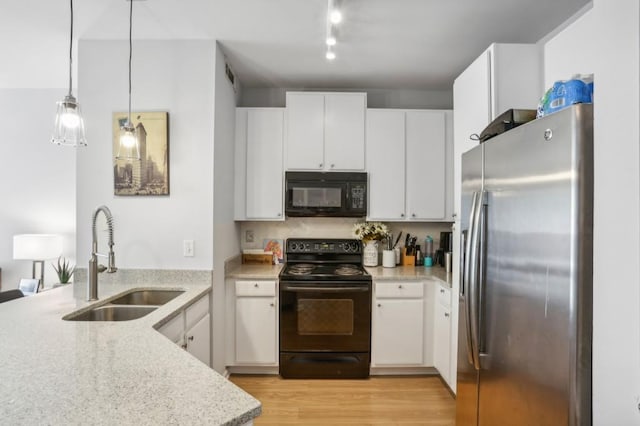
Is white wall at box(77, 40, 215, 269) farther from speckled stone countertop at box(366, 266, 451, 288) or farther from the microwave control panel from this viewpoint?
speckled stone countertop at box(366, 266, 451, 288)

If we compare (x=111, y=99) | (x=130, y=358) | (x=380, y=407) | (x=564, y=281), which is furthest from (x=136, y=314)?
(x=564, y=281)

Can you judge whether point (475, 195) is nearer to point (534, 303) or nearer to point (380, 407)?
point (534, 303)

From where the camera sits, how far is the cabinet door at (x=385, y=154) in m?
3.00

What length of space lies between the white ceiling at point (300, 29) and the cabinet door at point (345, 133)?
0.26m

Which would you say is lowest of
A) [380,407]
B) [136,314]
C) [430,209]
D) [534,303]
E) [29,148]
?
[380,407]

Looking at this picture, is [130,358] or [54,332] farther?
[54,332]

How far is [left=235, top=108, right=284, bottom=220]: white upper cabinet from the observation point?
2.98 m

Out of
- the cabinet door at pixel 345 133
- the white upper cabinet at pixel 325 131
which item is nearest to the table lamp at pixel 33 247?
the white upper cabinet at pixel 325 131

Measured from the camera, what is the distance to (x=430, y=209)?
3.02 m

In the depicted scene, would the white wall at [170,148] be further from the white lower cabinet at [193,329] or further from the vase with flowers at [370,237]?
the vase with flowers at [370,237]

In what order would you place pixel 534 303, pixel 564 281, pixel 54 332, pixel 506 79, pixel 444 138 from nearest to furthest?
pixel 564 281
pixel 534 303
pixel 54 332
pixel 506 79
pixel 444 138

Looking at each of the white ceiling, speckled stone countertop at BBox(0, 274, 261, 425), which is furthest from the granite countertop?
the white ceiling

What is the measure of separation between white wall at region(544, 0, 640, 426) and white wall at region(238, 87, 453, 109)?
7.99 ft

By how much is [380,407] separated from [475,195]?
172cm
